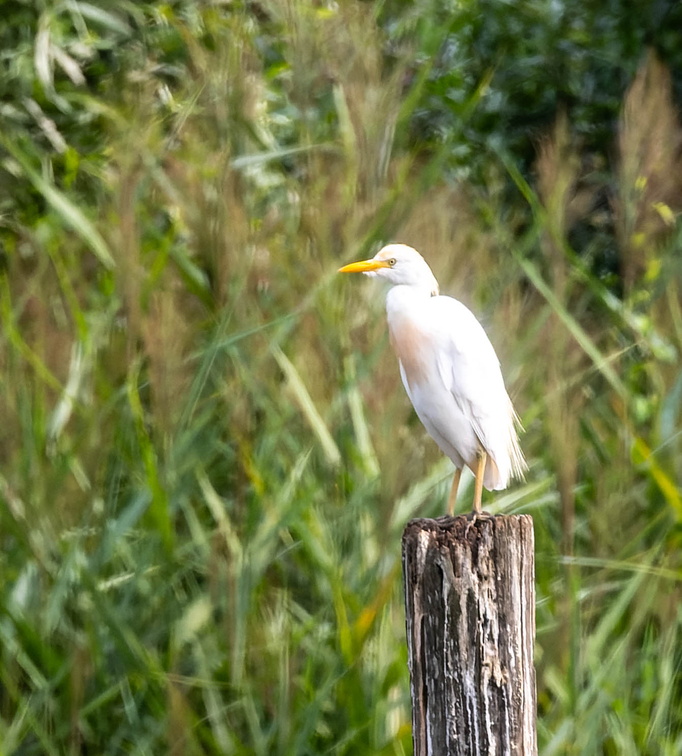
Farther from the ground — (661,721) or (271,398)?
(271,398)

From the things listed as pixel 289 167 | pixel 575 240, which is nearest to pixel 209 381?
pixel 289 167

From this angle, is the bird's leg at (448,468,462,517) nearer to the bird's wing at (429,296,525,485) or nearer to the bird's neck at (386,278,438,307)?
the bird's wing at (429,296,525,485)

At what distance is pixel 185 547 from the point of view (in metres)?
2.32

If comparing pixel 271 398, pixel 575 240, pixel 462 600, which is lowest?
pixel 575 240

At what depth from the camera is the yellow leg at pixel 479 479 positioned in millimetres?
1995

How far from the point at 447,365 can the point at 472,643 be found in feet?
2.22

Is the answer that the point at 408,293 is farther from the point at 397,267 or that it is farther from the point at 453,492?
the point at 453,492

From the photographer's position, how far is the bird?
2.09m

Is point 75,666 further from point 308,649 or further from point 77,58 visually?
point 77,58

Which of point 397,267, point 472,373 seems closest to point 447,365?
point 472,373

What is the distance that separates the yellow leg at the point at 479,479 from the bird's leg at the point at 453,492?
0.16ft

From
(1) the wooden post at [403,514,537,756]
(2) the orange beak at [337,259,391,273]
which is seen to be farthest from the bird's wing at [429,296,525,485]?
(1) the wooden post at [403,514,537,756]

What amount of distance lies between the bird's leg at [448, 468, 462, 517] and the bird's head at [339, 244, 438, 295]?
337 millimetres

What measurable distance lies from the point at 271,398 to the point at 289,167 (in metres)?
1.49
